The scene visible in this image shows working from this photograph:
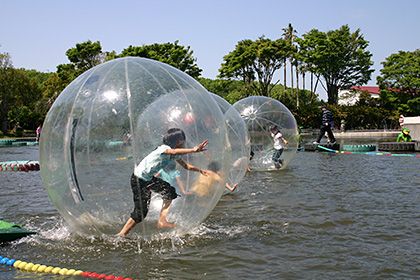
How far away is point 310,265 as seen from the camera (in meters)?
5.14

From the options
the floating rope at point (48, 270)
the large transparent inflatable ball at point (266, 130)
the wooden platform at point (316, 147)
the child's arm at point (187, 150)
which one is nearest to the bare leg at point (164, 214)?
the child's arm at point (187, 150)

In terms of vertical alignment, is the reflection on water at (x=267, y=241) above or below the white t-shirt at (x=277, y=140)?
below

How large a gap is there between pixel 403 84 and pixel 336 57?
7.84 meters

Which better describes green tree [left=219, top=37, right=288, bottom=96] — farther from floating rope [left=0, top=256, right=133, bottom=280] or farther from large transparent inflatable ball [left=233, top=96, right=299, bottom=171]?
floating rope [left=0, top=256, right=133, bottom=280]

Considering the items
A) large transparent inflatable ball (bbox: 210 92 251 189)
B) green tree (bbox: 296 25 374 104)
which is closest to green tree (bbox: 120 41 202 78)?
green tree (bbox: 296 25 374 104)

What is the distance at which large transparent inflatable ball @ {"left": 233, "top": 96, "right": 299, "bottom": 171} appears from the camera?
12891mm

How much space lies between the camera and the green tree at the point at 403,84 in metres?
51.0

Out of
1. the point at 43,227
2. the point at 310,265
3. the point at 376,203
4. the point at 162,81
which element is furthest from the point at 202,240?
the point at 376,203

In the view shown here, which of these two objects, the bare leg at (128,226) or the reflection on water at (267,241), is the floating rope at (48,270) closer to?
the reflection on water at (267,241)

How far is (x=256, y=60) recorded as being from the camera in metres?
48.2

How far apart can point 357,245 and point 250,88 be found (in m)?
43.8

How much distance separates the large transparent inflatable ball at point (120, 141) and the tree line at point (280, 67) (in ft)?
137

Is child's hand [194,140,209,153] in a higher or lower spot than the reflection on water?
higher

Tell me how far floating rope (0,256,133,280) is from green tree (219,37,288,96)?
42.9m
